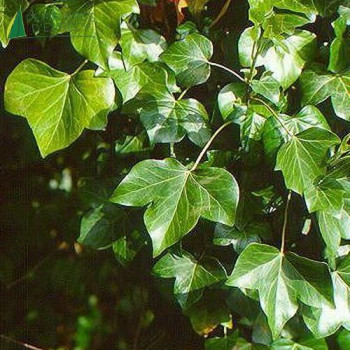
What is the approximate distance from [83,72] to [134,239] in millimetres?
398

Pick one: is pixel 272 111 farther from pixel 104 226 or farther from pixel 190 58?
pixel 104 226

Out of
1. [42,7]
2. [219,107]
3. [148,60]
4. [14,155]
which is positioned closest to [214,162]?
[219,107]

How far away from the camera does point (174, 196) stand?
1302 mm

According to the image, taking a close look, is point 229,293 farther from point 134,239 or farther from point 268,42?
point 268,42

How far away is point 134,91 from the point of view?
1.38 metres

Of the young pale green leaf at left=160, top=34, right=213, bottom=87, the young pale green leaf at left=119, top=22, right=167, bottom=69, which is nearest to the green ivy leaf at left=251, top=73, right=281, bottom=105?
the young pale green leaf at left=160, top=34, right=213, bottom=87

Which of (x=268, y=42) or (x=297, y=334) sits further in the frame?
(x=297, y=334)

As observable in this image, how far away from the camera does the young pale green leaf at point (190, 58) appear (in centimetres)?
139

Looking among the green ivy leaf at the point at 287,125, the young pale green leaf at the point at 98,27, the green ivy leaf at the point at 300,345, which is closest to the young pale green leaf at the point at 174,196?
the green ivy leaf at the point at 287,125

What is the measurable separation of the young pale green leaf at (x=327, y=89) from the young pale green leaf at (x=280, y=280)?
294 millimetres

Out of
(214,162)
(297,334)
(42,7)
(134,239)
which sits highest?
(42,7)

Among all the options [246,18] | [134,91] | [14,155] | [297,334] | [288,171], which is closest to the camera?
[288,171]

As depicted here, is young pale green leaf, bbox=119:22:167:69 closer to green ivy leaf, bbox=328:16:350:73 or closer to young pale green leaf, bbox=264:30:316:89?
young pale green leaf, bbox=264:30:316:89

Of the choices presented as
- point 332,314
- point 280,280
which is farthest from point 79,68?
point 332,314
